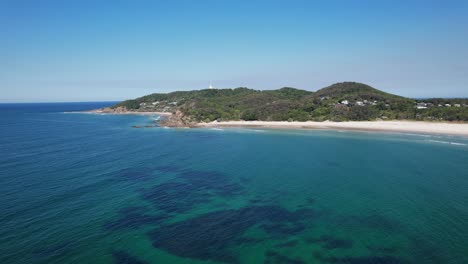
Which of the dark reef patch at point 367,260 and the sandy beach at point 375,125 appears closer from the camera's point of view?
the dark reef patch at point 367,260

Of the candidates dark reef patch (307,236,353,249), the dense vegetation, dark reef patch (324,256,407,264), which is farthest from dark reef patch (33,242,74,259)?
the dense vegetation

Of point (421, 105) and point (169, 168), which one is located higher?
point (421, 105)

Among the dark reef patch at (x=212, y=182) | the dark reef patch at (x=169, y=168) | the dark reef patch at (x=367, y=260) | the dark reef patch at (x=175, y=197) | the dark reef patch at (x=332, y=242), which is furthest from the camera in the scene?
the dark reef patch at (x=169, y=168)

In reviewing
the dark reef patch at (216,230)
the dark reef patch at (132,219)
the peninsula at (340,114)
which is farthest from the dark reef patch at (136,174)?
the peninsula at (340,114)

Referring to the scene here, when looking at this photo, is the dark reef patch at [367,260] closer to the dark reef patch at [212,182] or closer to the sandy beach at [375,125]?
the dark reef patch at [212,182]

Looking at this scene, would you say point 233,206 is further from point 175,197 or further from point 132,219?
Result: point 132,219

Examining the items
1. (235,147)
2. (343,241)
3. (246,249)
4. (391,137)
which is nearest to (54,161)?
(235,147)

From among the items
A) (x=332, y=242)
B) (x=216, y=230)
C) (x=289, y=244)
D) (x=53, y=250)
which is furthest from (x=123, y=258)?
(x=332, y=242)

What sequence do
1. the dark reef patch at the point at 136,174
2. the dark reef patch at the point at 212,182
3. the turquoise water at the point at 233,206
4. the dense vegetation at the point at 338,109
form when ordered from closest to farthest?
the turquoise water at the point at 233,206
the dark reef patch at the point at 212,182
the dark reef patch at the point at 136,174
the dense vegetation at the point at 338,109
